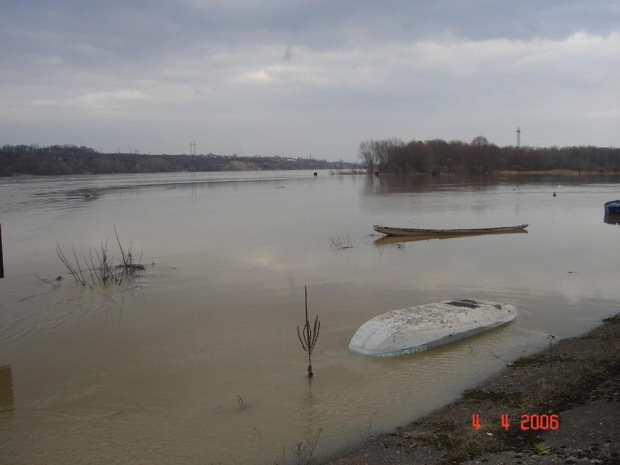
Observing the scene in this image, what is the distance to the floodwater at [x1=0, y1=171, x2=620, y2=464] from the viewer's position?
24.9 feet

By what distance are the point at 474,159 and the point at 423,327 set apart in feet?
402

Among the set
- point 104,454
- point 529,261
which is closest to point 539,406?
point 104,454

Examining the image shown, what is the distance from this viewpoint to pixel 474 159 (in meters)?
125

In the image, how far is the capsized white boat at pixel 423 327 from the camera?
394 inches

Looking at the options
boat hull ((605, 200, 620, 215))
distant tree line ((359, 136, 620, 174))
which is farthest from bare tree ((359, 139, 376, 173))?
boat hull ((605, 200, 620, 215))

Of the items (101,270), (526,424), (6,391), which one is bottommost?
(6,391)

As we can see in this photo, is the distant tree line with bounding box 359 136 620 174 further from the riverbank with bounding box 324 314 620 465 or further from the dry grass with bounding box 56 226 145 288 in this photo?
the riverbank with bounding box 324 314 620 465

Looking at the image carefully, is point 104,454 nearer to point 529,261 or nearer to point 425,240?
point 529,261

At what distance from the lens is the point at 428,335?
10227 mm

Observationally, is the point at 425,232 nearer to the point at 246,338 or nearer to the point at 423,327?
the point at 423,327

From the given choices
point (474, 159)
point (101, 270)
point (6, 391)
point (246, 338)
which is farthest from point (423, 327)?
point (474, 159)
